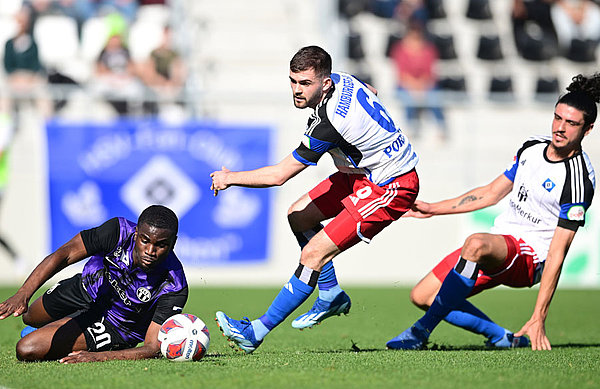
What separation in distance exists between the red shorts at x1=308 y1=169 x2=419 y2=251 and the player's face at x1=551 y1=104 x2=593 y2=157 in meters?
1.34

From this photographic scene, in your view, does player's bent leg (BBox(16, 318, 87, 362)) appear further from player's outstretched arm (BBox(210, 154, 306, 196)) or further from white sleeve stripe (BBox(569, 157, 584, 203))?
white sleeve stripe (BBox(569, 157, 584, 203))

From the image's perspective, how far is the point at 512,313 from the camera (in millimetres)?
11047

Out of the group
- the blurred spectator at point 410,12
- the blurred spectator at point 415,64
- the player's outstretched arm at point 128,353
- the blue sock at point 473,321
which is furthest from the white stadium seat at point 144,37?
the player's outstretched arm at point 128,353

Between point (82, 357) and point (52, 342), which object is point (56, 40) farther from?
point (82, 357)

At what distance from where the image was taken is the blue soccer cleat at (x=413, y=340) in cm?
759

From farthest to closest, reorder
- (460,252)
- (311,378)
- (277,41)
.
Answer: (277,41)
(460,252)
(311,378)

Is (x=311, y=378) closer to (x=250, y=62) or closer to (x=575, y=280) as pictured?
(x=575, y=280)

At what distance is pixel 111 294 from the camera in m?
6.78

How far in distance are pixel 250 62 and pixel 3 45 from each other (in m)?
4.69

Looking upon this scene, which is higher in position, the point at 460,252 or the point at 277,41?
the point at 277,41

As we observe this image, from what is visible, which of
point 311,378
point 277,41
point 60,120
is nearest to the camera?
point 311,378

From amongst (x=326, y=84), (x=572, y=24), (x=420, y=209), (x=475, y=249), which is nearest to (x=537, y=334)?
(x=475, y=249)

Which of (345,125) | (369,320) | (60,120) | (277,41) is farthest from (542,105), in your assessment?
(345,125)

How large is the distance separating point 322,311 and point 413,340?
0.90 meters
